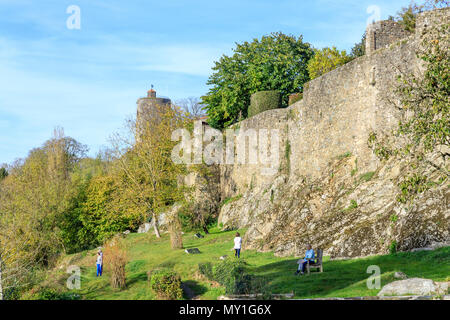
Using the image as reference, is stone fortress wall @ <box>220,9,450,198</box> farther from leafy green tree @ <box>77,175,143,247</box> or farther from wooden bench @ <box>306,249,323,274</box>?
leafy green tree @ <box>77,175,143,247</box>

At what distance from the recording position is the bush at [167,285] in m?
21.8

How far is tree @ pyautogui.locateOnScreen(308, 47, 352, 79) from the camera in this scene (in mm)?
39312

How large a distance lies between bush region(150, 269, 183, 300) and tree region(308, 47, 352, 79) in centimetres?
2023

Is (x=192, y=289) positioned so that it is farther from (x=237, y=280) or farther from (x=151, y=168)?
(x=151, y=168)

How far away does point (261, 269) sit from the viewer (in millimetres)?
21609

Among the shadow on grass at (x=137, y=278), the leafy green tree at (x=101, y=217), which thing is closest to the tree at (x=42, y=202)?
the leafy green tree at (x=101, y=217)

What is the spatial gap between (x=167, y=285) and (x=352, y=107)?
1177cm

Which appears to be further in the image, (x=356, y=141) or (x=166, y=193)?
(x=166, y=193)

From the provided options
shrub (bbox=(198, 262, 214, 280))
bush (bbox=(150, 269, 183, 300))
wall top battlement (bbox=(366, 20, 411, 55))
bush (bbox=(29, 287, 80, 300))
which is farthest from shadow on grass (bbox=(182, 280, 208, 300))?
wall top battlement (bbox=(366, 20, 411, 55))

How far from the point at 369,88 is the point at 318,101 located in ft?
15.5

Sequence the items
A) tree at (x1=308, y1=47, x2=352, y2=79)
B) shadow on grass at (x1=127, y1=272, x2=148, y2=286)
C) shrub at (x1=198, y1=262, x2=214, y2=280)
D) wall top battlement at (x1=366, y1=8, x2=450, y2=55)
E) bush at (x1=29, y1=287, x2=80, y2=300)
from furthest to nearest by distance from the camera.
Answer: tree at (x1=308, y1=47, x2=352, y2=79), wall top battlement at (x1=366, y1=8, x2=450, y2=55), shadow on grass at (x1=127, y1=272, x2=148, y2=286), shrub at (x1=198, y1=262, x2=214, y2=280), bush at (x1=29, y1=287, x2=80, y2=300)

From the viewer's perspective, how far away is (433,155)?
19.9m
